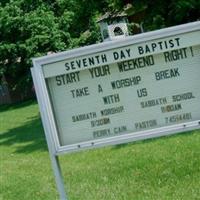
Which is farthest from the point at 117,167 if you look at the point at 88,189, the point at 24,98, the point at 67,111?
the point at 24,98

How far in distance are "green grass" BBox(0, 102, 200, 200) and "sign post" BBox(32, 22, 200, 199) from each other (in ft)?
5.90

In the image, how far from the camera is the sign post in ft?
16.9

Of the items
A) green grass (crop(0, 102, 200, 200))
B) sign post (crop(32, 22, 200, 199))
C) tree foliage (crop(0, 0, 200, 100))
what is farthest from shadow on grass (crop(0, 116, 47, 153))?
tree foliage (crop(0, 0, 200, 100))

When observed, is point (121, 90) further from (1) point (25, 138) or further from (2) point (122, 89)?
(1) point (25, 138)

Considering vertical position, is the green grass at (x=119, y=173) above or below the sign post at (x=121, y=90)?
below

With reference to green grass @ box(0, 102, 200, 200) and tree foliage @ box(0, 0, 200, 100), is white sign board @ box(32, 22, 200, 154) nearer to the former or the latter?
green grass @ box(0, 102, 200, 200)

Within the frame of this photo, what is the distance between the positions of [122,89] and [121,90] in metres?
0.01

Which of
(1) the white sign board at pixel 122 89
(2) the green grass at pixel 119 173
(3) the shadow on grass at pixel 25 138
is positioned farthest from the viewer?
(3) the shadow on grass at pixel 25 138

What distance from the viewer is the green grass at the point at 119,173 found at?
737 centimetres

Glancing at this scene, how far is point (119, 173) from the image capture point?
8.71 meters

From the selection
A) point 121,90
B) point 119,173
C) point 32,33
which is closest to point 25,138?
point 119,173

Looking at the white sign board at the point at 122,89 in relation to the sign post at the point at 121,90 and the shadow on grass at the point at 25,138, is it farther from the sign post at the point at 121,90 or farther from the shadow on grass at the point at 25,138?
the shadow on grass at the point at 25,138

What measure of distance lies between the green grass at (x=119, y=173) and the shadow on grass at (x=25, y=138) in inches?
68.4

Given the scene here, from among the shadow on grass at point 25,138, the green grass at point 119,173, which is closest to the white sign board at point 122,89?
the green grass at point 119,173
